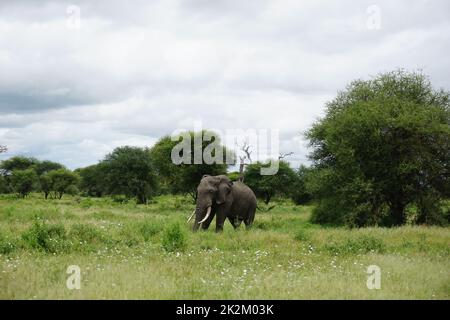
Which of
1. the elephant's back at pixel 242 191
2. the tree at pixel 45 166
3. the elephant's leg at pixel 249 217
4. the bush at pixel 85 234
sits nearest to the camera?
the bush at pixel 85 234

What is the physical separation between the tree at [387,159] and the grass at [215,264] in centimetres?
718

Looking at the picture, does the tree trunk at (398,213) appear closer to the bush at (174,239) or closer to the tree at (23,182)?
the bush at (174,239)

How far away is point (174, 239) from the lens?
13.8m

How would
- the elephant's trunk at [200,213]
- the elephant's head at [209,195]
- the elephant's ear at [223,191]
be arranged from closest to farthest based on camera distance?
the elephant's trunk at [200,213]
the elephant's head at [209,195]
the elephant's ear at [223,191]

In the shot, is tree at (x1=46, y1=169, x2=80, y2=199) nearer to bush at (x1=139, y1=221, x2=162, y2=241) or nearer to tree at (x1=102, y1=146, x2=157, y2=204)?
tree at (x1=102, y1=146, x2=157, y2=204)

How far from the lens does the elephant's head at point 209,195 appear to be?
1902 cm

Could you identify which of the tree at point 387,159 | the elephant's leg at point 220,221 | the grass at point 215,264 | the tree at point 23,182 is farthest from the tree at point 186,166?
the tree at point 23,182

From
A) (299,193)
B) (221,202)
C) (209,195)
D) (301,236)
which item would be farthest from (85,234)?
(299,193)

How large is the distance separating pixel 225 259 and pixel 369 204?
15182 millimetres

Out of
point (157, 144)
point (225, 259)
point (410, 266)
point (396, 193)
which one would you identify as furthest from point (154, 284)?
point (157, 144)

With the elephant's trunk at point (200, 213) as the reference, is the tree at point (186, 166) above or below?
above

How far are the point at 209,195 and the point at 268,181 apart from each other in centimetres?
4559
